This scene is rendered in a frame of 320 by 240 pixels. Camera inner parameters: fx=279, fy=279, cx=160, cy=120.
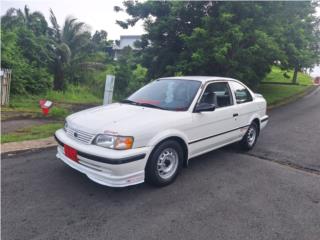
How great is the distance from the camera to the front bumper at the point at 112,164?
3.49 meters

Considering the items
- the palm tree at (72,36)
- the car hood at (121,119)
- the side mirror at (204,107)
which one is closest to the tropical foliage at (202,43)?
the palm tree at (72,36)

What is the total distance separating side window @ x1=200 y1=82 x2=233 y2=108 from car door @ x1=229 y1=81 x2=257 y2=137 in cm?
20

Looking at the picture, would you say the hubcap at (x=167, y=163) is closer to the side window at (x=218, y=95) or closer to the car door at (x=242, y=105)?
the side window at (x=218, y=95)

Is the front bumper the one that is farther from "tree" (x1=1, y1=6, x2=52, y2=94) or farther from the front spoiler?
"tree" (x1=1, y1=6, x2=52, y2=94)

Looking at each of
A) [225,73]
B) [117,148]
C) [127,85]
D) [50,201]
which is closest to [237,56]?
[225,73]

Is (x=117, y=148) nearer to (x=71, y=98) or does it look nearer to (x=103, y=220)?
(x=103, y=220)

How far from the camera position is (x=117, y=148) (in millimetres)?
3561

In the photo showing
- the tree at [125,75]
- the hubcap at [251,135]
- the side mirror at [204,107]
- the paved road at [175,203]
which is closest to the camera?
the paved road at [175,203]

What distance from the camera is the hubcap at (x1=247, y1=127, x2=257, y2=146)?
233 inches

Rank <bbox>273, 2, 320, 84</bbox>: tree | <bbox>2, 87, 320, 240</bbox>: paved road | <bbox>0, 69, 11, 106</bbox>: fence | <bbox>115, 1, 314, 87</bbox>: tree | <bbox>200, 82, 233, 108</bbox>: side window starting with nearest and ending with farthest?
<bbox>2, 87, 320, 240</bbox>: paved road → <bbox>200, 82, 233, 108</bbox>: side window → <bbox>115, 1, 314, 87</bbox>: tree → <bbox>0, 69, 11, 106</bbox>: fence → <bbox>273, 2, 320, 84</bbox>: tree

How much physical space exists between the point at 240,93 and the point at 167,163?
2.45 m

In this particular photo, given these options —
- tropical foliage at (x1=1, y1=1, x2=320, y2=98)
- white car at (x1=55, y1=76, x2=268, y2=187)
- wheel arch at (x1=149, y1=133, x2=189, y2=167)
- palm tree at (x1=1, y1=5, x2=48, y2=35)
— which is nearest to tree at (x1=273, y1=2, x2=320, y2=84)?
tropical foliage at (x1=1, y1=1, x2=320, y2=98)

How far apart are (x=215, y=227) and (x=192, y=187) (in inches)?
40.6

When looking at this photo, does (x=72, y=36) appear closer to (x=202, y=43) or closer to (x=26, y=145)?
(x=202, y=43)
